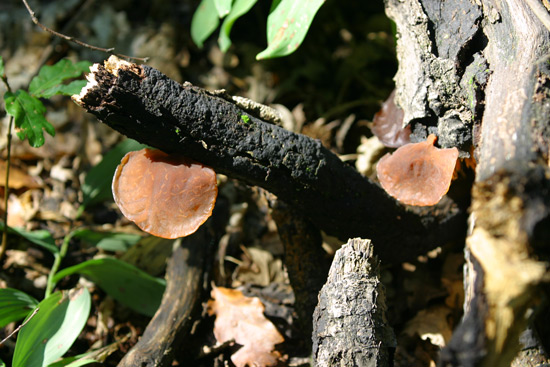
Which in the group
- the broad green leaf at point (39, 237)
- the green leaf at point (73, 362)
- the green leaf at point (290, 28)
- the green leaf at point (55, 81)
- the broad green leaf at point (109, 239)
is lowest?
the green leaf at point (73, 362)

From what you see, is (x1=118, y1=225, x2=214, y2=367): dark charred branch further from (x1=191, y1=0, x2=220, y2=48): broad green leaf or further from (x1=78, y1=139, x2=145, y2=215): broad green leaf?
(x1=191, y1=0, x2=220, y2=48): broad green leaf

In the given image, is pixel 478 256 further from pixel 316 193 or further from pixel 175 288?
pixel 175 288

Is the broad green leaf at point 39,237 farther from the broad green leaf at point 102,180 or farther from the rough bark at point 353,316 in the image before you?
the rough bark at point 353,316

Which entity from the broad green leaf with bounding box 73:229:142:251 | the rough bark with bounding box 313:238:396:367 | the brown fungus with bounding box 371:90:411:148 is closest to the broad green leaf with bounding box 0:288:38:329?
the broad green leaf with bounding box 73:229:142:251

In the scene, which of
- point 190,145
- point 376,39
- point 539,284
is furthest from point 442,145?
point 376,39

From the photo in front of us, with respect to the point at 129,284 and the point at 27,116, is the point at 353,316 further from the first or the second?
the point at 27,116

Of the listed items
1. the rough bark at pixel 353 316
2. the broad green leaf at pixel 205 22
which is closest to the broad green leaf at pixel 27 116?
Result: the broad green leaf at pixel 205 22
